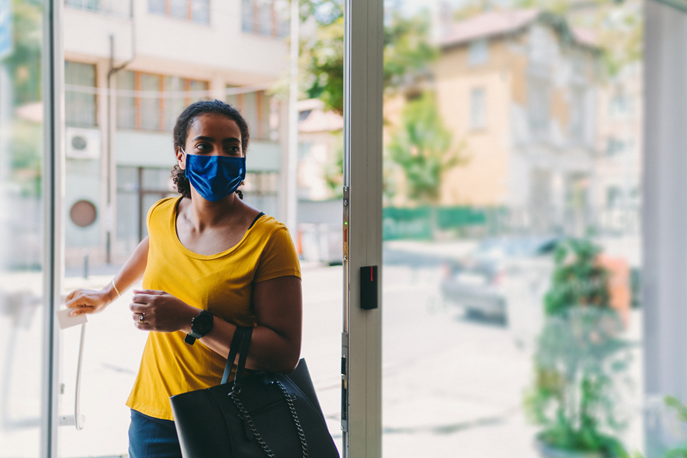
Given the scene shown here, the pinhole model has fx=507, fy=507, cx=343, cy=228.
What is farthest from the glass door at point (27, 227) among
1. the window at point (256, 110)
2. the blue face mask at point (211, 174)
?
the window at point (256, 110)

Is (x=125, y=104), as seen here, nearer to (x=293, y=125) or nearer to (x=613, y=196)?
(x=293, y=125)

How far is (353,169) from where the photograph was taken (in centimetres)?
128

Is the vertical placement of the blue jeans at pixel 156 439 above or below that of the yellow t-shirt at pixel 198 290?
below

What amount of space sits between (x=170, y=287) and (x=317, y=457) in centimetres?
43

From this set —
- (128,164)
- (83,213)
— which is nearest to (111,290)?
(83,213)

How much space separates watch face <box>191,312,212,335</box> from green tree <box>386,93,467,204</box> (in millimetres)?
1044

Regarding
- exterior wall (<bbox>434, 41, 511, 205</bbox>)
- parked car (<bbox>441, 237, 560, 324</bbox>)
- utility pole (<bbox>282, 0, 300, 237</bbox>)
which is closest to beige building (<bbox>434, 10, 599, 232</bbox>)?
exterior wall (<bbox>434, 41, 511, 205</bbox>)

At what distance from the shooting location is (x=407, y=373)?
76.1 inches

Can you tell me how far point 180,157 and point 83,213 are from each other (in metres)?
0.24

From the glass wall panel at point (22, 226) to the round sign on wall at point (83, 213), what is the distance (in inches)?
3.1

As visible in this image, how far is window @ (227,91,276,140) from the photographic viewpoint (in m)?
1.14

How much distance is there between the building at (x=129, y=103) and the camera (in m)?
1.03


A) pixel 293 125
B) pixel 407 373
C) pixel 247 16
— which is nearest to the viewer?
pixel 247 16

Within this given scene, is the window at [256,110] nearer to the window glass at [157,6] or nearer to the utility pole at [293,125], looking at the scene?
the utility pole at [293,125]
